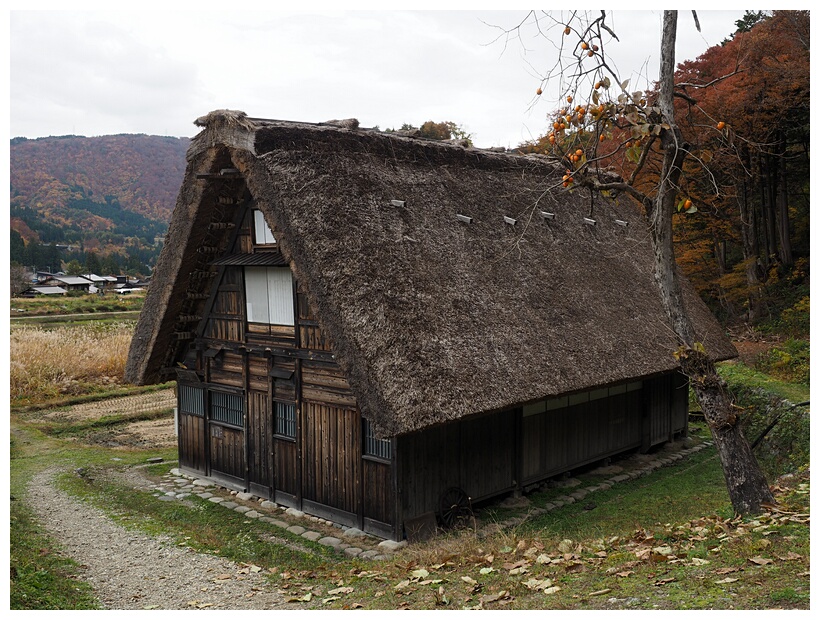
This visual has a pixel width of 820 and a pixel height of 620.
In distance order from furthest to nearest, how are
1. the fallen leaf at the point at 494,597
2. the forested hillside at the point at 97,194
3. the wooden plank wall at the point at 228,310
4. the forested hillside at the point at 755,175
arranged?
the forested hillside at the point at 97,194 < the forested hillside at the point at 755,175 < the wooden plank wall at the point at 228,310 < the fallen leaf at the point at 494,597

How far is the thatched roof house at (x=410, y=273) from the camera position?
28.5 ft

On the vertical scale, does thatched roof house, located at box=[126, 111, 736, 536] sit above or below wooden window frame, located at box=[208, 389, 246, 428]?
above

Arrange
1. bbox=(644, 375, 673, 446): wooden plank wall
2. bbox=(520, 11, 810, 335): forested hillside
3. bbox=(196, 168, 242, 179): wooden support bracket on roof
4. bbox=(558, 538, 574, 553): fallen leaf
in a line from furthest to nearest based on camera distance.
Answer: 1. bbox=(520, 11, 810, 335): forested hillside
2. bbox=(644, 375, 673, 446): wooden plank wall
3. bbox=(196, 168, 242, 179): wooden support bracket on roof
4. bbox=(558, 538, 574, 553): fallen leaf

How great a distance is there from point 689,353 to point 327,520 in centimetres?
581

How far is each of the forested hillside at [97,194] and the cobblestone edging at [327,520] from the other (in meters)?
59.4

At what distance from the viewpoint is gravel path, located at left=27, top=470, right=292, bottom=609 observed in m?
7.39

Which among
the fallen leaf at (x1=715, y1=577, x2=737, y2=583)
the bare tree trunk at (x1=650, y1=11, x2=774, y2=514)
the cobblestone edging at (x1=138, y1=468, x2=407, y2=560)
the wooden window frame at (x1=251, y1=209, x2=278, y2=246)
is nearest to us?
the fallen leaf at (x1=715, y1=577, x2=737, y2=583)

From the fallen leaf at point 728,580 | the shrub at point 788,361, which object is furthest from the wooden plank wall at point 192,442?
the shrub at point 788,361

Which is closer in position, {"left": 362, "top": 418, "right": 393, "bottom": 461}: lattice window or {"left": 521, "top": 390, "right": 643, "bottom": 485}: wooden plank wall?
{"left": 362, "top": 418, "right": 393, "bottom": 461}: lattice window

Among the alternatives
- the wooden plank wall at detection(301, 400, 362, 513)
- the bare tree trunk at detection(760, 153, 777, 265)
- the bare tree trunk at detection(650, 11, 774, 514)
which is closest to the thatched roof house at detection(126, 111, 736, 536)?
the bare tree trunk at detection(650, 11, 774, 514)

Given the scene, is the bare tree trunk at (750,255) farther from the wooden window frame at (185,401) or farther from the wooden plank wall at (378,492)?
the wooden window frame at (185,401)

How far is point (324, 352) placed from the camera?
10.1 m

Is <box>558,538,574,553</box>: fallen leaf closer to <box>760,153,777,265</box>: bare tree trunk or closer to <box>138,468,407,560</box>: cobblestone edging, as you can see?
<box>138,468,407,560</box>: cobblestone edging

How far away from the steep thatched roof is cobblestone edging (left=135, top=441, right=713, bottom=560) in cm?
204
